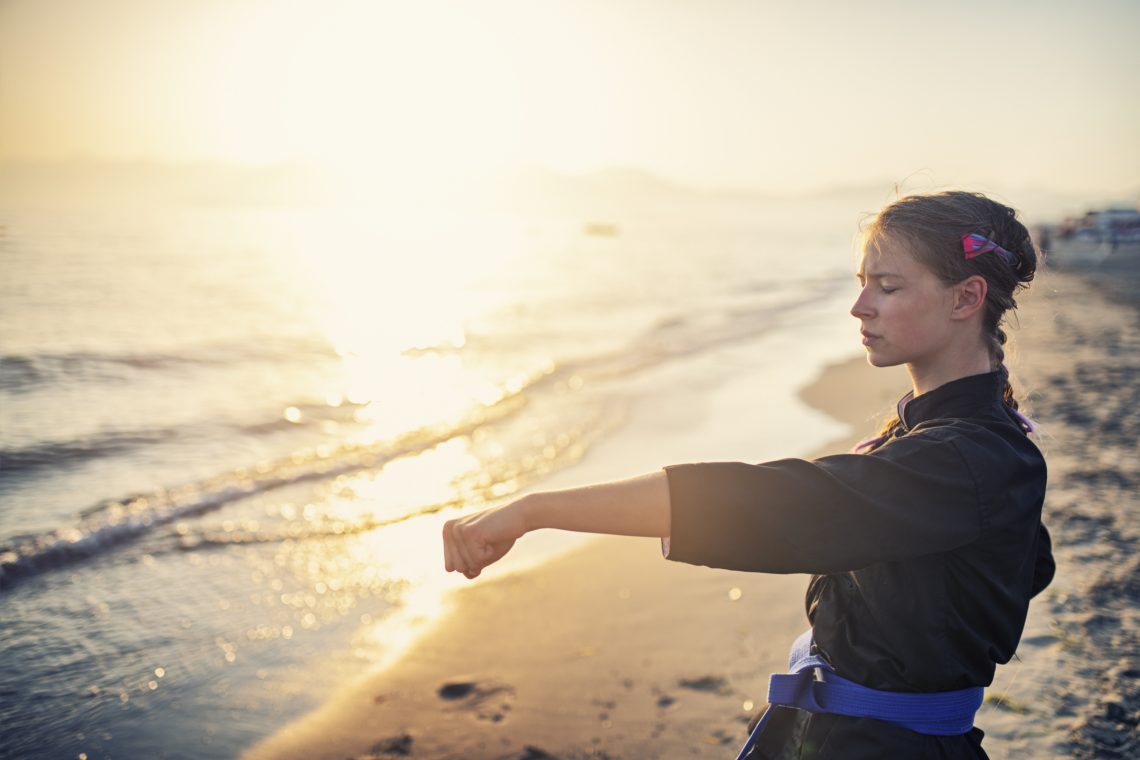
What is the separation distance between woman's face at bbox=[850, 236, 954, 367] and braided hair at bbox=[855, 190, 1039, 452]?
0.08 ft

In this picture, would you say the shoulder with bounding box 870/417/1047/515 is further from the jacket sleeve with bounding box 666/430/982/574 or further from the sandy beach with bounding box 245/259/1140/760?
the sandy beach with bounding box 245/259/1140/760

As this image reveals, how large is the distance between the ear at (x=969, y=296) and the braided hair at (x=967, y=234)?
2cm

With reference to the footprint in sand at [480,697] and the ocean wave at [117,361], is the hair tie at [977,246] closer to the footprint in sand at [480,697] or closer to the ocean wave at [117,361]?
the footprint in sand at [480,697]

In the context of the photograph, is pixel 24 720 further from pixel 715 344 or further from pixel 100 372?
pixel 715 344

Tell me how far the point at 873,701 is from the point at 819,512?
53cm

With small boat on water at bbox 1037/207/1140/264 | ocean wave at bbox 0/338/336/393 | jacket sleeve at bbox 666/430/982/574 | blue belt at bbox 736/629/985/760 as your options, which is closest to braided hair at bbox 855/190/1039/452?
jacket sleeve at bbox 666/430/982/574

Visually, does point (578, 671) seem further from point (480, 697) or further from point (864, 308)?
point (864, 308)

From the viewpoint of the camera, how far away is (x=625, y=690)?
4543 mm

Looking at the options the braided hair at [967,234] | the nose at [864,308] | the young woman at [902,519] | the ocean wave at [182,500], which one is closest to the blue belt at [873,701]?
the young woman at [902,519]

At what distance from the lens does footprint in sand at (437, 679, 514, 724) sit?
4.41 metres

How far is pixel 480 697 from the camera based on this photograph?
463 centimetres

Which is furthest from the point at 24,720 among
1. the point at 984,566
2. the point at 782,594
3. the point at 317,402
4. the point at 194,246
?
the point at 194,246

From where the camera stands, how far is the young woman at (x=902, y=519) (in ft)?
4.85

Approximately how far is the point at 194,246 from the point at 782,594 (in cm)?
5183
